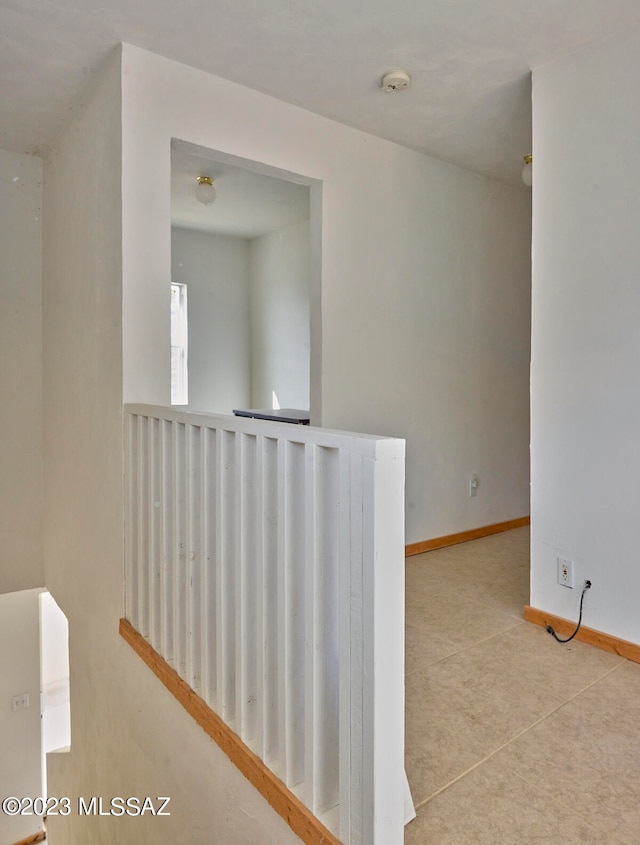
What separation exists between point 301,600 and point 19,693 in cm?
470

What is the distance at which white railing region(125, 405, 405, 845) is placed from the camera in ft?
3.42

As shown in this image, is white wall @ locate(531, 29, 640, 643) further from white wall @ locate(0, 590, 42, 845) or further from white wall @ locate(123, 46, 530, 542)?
white wall @ locate(0, 590, 42, 845)

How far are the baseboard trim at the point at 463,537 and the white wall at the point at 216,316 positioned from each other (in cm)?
282

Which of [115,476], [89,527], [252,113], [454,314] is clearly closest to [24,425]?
[89,527]

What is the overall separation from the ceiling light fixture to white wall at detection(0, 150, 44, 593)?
1.05 metres

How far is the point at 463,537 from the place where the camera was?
369 centimetres

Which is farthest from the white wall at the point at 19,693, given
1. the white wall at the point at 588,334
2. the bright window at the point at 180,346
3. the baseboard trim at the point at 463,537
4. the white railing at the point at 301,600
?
the white wall at the point at 588,334

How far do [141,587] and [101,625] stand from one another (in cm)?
63

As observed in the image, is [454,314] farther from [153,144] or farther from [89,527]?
[89,527]

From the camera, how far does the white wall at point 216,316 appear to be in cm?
541

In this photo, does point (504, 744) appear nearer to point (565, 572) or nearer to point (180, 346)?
point (565, 572)

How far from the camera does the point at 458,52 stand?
2.29 metres

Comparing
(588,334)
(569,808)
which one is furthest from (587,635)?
(588,334)

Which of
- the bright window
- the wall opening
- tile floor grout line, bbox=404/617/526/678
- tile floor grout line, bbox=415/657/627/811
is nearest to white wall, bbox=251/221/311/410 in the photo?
the wall opening
